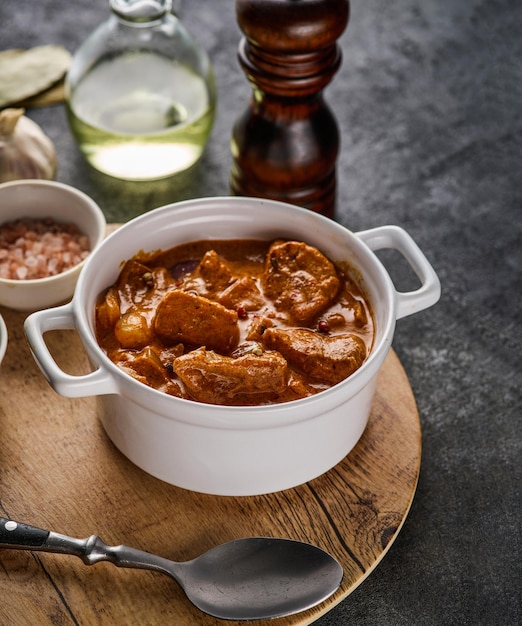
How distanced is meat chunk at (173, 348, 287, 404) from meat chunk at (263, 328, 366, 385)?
87mm

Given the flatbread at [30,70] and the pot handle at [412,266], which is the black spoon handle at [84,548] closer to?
the pot handle at [412,266]

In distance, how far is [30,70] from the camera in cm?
388

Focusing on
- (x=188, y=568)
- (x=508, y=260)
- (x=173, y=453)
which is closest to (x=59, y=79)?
(x=508, y=260)

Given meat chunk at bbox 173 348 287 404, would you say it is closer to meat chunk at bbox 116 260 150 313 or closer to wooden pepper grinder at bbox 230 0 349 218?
meat chunk at bbox 116 260 150 313

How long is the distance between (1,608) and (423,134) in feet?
8.89

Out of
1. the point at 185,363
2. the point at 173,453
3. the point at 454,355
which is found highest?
the point at 185,363

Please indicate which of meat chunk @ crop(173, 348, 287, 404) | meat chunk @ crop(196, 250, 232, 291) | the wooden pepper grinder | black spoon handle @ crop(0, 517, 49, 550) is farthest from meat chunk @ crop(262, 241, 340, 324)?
black spoon handle @ crop(0, 517, 49, 550)

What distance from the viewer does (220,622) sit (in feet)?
6.41

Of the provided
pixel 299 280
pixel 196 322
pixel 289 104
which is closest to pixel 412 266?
pixel 299 280

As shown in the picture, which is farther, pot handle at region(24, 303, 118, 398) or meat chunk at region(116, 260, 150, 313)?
meat chunk at region(116, 260, 150, 313)

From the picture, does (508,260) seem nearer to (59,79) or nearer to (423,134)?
(423,134)

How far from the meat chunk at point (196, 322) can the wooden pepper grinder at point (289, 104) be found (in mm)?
968

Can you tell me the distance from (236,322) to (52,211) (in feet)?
3.12

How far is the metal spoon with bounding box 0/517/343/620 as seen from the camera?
197cm
